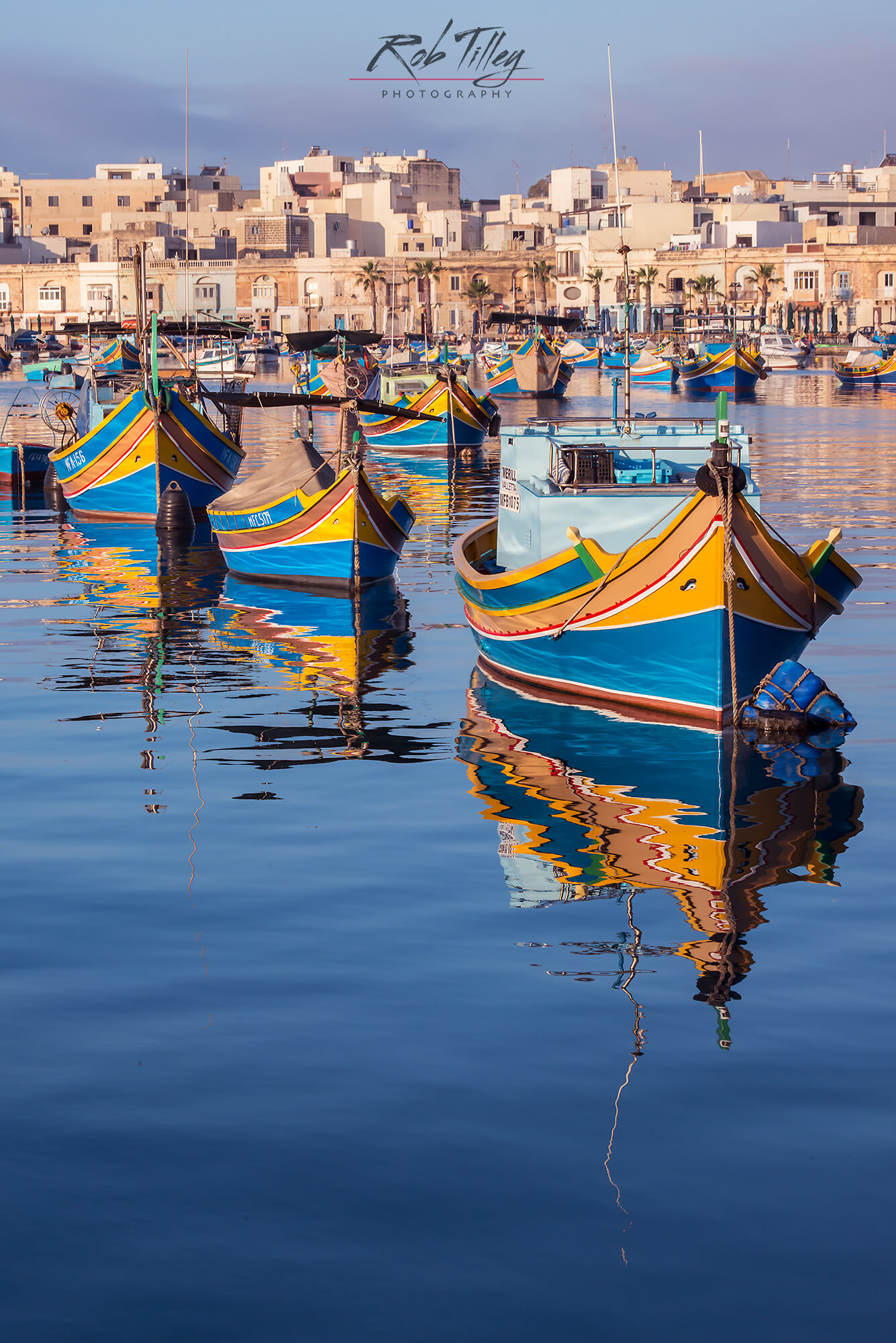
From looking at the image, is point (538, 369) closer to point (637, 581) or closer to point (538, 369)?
point (538, 369)

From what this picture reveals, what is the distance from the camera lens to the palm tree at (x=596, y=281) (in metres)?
149

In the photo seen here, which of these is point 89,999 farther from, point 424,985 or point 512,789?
point 512,789

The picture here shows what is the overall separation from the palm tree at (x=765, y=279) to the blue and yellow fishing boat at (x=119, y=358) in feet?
238

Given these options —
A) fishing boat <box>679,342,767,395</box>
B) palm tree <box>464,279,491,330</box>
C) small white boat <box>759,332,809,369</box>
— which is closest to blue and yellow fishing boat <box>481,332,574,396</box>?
fishing boat <box>679,342,767,395</box>

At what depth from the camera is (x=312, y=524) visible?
25359 millimetres

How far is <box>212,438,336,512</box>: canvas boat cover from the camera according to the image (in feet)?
84.8

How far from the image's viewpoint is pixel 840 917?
34.8ft

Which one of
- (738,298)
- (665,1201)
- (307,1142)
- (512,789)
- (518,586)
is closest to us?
(665,1201)

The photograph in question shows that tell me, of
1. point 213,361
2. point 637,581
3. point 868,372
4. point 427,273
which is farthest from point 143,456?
point 427,273

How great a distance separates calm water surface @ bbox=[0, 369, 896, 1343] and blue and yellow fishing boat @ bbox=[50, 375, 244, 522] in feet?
54.9

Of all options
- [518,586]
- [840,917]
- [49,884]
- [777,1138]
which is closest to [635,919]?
[840,917]

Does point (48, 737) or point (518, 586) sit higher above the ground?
point (518, 586)

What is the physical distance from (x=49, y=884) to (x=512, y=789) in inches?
172

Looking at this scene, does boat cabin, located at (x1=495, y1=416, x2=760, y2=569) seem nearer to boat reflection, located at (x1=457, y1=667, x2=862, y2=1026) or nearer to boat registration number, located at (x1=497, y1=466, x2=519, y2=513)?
boat registration number, located at (x1=497, y1=466, x2=519, y2=513)
